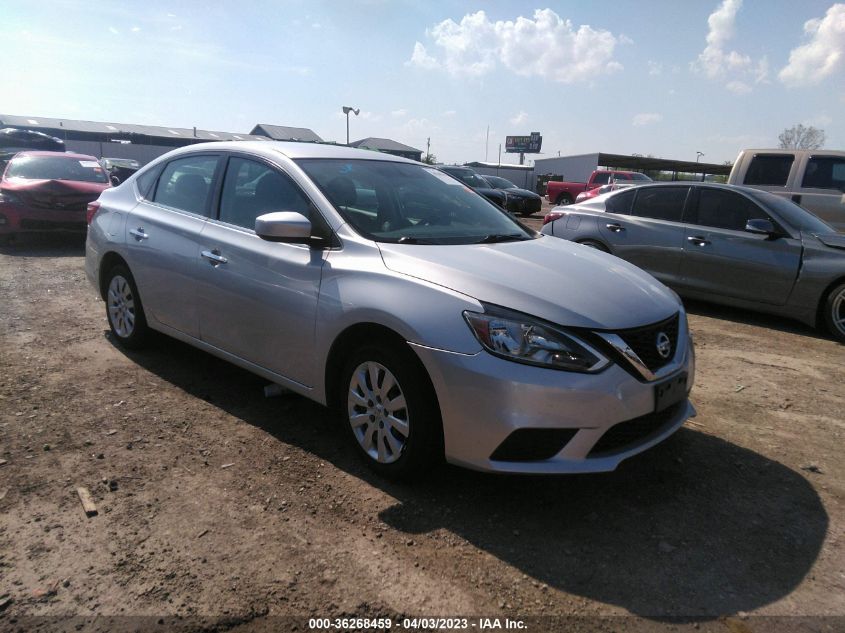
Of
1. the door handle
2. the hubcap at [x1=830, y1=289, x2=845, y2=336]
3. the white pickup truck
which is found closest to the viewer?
the door handle

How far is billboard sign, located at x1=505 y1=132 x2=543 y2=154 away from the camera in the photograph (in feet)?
299

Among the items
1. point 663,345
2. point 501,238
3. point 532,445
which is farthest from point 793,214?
point 532,445

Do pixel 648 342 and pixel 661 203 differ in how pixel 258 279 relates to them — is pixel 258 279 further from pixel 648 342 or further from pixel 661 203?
pixel 661 203

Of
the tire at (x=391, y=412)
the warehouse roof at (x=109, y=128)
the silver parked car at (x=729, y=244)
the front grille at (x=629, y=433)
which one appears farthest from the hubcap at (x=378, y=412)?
the warehouse roof at (x=109, y=128)

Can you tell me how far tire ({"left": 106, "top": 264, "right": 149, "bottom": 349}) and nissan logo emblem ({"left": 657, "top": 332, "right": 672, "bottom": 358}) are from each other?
3.71 meters

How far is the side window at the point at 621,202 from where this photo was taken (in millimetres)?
8008

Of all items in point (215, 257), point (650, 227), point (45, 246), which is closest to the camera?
point (215, 257)

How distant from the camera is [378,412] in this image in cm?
313

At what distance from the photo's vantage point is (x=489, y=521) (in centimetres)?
291

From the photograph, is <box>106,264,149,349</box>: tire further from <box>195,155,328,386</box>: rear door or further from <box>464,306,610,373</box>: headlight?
<box>464,306,610,373</box>: headlight

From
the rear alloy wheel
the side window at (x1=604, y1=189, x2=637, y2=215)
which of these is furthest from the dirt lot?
the side window at (x1=604, y1=189, x2=637, y2=215)

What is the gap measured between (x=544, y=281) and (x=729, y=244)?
4.84 meters

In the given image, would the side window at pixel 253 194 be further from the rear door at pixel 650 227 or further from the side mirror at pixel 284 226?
the rear door at pixel 650 227

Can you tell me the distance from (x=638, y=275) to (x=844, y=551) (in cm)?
162
